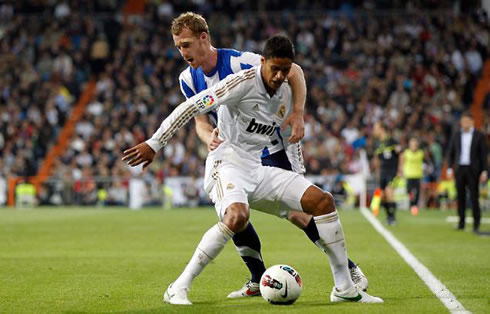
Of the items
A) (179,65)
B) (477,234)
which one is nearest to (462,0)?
(179,65)

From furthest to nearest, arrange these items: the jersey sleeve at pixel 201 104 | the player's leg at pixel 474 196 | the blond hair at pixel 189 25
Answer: the player's leg at pixel 474 196, the blond hair at pixel 189 25, the jersey sleeve at pixel 201 104

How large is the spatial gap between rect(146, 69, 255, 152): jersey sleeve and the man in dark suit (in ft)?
32.8

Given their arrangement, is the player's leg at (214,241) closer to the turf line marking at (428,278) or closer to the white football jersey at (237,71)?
the white football jersey at (237,71)

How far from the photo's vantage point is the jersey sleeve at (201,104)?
6.60 m

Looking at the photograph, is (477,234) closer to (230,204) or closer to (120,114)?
(230,204)

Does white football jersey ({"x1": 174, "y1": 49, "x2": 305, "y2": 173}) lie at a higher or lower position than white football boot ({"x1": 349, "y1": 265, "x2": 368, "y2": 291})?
higher

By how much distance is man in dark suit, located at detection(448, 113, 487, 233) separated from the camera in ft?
52.9

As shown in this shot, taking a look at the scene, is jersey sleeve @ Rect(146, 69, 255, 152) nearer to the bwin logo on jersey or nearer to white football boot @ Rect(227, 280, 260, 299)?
the bwin logo on jersey

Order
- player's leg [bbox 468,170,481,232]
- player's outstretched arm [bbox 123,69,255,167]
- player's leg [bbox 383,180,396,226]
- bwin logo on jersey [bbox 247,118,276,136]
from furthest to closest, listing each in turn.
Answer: player's leg [bbox 383,180,396,226] < player's leg [bbox 468,170,481,232] < bwin logo on jersey [bbox 247,118,276,136] < player's outstretched arm [bbox 123,69,255,167]

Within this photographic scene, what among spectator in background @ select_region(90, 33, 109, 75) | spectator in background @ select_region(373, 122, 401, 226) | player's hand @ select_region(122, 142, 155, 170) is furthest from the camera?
spectator in background @ select_region(90, 33, 109, 75)

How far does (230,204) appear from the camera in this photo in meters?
6.73

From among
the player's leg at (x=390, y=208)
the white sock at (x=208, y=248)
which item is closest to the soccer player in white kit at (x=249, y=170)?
the white sock at (x=208, y=248)

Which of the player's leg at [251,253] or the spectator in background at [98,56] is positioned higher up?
the spectator in background at [98,56]

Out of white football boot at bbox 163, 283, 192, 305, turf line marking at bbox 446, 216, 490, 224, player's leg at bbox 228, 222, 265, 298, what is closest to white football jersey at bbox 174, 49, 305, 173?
player's leg at bbox 228, 222, 265, 298
